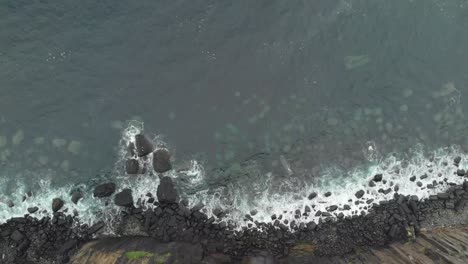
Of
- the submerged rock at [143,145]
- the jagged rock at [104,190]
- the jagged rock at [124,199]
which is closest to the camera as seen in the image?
the jagged rock at [124,199]

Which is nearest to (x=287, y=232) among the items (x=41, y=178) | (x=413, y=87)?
(x=413, y=87)

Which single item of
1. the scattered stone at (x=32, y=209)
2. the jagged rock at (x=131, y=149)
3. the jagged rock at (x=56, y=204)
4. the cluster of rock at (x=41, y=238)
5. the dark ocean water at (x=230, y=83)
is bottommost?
the cluster of rock at (x=41, y=238)

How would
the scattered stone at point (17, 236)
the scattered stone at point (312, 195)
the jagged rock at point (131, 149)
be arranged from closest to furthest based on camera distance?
1. the scattered stone at point (17, 236)
2. the scattered stone at point (312, 195)
3. the jagged rock at point (131, 149)

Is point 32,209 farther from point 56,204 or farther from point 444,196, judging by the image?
point 444,196

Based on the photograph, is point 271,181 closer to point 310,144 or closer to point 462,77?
point 310,144

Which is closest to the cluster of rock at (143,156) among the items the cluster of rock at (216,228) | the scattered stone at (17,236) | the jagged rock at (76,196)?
the cluster of rock at (216,228)

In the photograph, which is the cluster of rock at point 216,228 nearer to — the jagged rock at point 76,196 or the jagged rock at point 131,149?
the jagged rock at point 76,196
